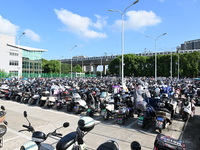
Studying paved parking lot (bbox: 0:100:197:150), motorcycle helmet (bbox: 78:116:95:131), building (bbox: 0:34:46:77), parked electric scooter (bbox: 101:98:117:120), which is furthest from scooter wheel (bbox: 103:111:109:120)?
building (bbox: 0:34:46:77)

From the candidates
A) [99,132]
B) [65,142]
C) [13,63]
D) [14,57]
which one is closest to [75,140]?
[65,142]

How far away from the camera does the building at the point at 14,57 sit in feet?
172

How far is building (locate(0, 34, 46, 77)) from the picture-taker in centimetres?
5238

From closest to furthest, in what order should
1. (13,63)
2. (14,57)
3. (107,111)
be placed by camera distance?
(107,111) → (13,63) → (14,57)

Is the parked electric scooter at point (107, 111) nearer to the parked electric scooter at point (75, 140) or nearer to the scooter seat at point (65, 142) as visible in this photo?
the parked electric scooter at point (75, 140)

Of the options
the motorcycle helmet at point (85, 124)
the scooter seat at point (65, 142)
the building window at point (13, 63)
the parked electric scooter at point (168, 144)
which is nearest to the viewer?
the scooter seat at point (65, 142)

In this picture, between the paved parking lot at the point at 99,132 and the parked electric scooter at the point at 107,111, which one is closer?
the paved parking lot at the point at 99,132

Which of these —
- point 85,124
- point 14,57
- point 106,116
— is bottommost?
point 106,116

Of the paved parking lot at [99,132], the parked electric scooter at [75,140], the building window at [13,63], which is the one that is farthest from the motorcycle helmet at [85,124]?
the building window at [13,63]

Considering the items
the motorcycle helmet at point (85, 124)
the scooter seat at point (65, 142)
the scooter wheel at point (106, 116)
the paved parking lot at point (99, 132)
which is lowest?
the paved parking lot at point (99, 132)

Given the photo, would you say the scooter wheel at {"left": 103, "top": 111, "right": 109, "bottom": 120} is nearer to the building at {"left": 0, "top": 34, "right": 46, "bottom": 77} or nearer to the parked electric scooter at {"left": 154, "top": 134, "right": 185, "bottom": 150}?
the parked electric scooter at {"left": 154, "top": 134, "right": 185, "bottom": 150}

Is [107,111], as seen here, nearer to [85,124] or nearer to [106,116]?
[106,116]

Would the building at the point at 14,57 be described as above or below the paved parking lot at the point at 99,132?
above

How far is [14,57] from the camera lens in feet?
179
